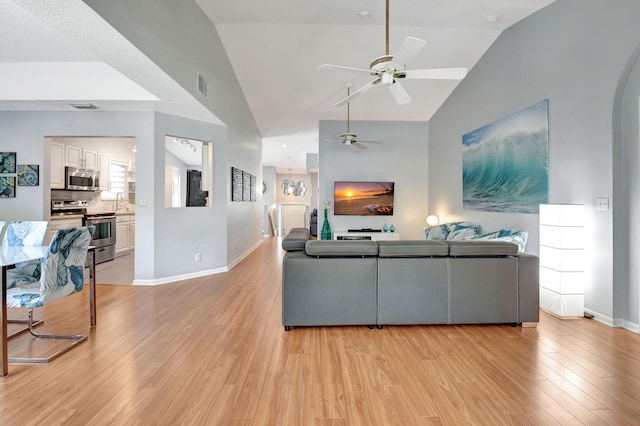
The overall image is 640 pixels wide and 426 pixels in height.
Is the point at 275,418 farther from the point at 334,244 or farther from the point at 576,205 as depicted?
the point at 576,205

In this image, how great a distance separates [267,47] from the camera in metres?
4.76

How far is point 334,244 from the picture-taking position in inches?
112

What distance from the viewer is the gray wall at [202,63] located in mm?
2643

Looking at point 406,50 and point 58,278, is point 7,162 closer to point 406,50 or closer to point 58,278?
point 58,278

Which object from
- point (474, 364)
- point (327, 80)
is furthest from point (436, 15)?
point (474, 364)

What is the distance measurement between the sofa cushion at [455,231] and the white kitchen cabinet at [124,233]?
19.9 ft

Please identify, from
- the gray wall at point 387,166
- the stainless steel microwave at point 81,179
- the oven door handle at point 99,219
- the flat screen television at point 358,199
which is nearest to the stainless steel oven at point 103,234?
the oven door handle at point 99,219

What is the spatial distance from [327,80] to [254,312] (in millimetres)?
4045

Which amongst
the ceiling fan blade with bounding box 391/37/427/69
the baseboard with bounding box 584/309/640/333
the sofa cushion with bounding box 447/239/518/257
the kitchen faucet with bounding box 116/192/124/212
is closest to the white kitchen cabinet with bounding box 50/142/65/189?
the kitchen faucet with bounding box 116/192/124/212

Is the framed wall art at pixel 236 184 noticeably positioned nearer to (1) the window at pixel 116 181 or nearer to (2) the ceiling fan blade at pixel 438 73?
(1) the window at pixel 116 181

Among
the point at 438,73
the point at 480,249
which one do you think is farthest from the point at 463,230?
the point at 438,73

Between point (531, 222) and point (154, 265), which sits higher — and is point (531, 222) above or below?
above

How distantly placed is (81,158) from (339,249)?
18.7 feet

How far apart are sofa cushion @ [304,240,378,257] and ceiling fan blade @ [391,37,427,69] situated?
160cm
